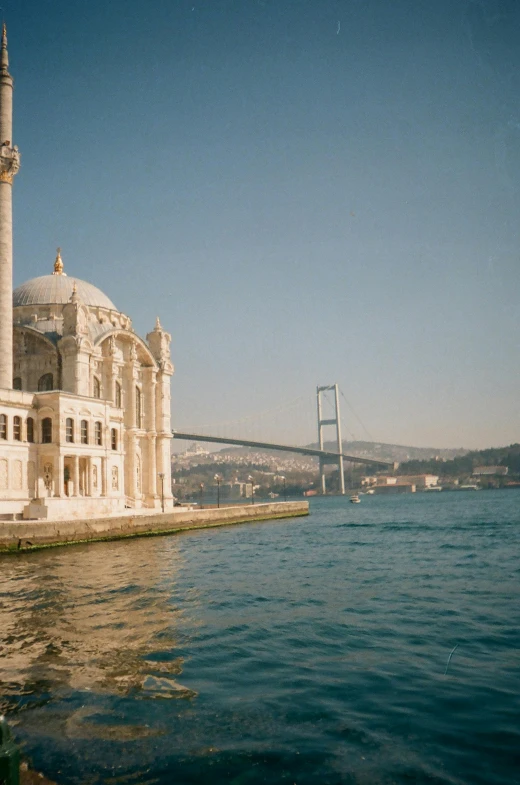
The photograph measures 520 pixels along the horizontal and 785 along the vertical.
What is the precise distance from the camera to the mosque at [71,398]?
1018 inches

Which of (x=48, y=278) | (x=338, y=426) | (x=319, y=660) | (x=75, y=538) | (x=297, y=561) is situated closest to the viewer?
(x=319, y=660)

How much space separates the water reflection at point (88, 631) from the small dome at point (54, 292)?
79.4ft

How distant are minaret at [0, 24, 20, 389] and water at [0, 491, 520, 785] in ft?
51.1

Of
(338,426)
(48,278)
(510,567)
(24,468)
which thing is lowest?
(510,567)

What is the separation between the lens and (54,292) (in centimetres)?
3781

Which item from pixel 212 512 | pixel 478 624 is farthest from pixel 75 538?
pixel 478 624

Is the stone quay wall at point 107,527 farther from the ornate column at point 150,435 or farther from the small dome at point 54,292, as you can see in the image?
the small dome at point 54,292

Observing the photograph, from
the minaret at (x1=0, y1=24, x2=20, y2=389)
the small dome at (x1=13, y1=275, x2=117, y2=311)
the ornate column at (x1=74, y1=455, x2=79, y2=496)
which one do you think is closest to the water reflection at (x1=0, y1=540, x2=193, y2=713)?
the ornate column at (x1=74, y1=455, x2=79, y2=496)

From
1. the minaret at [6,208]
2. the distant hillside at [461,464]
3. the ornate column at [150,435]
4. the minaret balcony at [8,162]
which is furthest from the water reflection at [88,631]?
the distant hillside at [461,464]

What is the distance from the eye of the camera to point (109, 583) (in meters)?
13.0

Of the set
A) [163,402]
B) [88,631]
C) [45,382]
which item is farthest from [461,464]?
[88,631]

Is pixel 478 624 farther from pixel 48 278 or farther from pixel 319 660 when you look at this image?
pixel 48 278

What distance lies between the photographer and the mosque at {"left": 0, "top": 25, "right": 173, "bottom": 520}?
25859 millimetres

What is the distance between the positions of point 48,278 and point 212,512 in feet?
56.9
